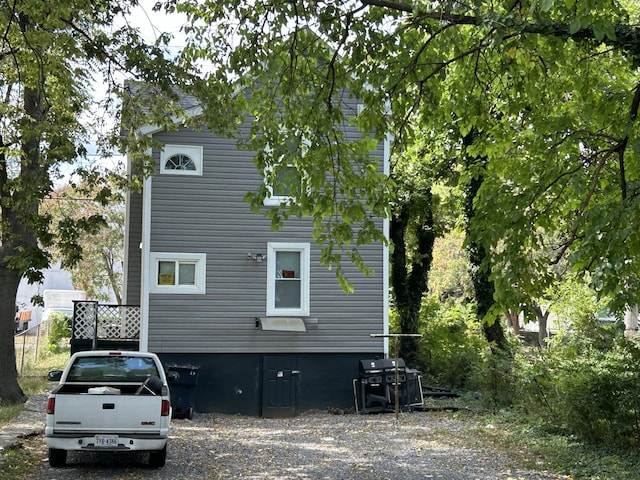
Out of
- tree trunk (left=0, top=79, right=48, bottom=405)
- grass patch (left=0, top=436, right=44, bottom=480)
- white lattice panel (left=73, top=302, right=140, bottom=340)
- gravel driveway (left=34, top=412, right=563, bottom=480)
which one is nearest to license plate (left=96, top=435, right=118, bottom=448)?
gravel driveway (left=34, top=412, right=563, bottom=480)

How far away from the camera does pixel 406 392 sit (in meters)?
18.6

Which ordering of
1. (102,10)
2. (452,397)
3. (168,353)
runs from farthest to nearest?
(452,397), (168,353), (102,10)

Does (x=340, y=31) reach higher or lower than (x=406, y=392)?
higher

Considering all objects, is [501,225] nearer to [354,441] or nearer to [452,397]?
[354,441]

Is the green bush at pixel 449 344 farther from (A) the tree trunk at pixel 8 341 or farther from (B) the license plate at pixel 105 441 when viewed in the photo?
(B) the license plate at pixel 105 441

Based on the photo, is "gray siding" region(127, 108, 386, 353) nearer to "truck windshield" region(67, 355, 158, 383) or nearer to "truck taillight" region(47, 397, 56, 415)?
"truck windshield" region(67, 355, 158, 383)

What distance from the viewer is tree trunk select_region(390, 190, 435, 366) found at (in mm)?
24156

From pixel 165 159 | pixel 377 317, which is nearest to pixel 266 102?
pixel 165 159

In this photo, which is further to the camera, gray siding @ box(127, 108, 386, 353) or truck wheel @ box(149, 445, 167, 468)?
gray siding @ box(127, 108, 386, 353)

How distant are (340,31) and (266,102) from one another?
163 cm

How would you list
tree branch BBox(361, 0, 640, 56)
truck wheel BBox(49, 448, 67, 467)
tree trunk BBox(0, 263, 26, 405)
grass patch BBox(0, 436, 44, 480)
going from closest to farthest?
tree branch BBox(361, 0, 640, 56) < grass patch BBox(0, 436, 44, 480) < truck wheel BBox(49, 448, 67, 467) < tree trunk BBox(0, 263, 26, 405)

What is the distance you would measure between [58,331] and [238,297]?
20.2 metres

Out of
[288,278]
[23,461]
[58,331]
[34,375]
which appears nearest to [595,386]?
[23,461]

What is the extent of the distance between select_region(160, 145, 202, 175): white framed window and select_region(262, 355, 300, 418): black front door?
5369mm
